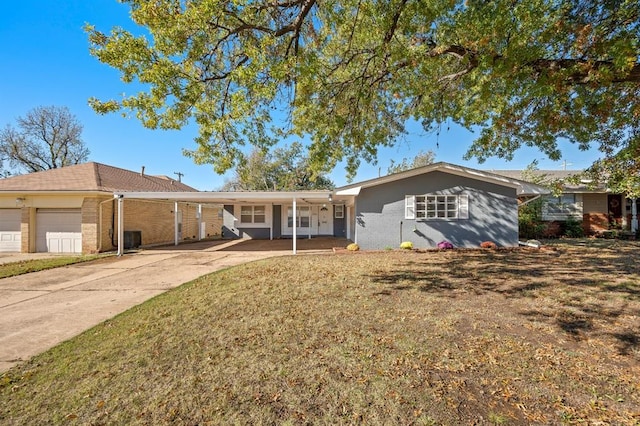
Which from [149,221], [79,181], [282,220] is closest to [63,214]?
[79,181]

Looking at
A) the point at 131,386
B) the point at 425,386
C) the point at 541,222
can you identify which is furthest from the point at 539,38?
the point at 541,222

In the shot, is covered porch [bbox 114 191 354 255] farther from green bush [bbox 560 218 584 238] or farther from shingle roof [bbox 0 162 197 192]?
green bush [bbox 560 218 584 238]

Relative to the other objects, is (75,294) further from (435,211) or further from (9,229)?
(435,211)

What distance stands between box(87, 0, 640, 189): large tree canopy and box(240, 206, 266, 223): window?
470 inches

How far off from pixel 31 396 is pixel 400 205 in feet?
40.2

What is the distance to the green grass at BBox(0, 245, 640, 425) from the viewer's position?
8.52ft

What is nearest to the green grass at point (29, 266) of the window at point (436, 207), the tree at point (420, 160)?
the window at point (436, 207)

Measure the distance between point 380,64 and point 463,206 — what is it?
827 centimetres

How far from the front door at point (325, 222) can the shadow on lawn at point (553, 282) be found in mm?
9568

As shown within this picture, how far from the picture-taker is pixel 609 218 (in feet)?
57.6

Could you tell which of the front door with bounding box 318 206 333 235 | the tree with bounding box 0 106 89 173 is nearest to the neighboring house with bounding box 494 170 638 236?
the front door with bounding box 318 206 333 235

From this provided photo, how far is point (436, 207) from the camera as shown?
13.0 metres

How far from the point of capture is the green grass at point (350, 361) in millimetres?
2596

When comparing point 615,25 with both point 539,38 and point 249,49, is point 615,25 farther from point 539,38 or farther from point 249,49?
point 249,49
